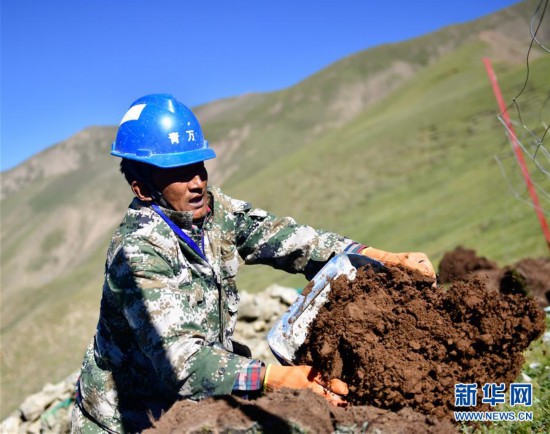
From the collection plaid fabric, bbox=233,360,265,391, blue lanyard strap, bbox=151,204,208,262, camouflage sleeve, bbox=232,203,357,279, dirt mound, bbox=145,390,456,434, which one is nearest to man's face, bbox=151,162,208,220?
blue lanyard strap, bbox=151,204,208,262

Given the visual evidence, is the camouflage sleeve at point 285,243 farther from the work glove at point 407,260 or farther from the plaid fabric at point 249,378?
the plaid fabric at point 249,378

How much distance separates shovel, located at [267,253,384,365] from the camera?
9.68 feet

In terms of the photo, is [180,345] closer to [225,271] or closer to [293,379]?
[293,379]

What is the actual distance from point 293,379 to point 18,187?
451 ft

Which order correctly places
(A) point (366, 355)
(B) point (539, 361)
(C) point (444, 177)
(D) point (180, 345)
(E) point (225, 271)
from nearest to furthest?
(D) point (180, 345) → (A) point (366, 355) → (E) point (225, 271) → (B) point (539, 361) → (C) point (444, 177)

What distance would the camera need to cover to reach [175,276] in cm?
273

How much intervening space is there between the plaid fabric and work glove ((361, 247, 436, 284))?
106cm

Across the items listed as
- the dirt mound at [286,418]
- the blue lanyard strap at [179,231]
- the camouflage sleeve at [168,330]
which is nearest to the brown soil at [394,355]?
the dirt mound at [286,418]

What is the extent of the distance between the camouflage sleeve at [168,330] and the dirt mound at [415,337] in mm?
555

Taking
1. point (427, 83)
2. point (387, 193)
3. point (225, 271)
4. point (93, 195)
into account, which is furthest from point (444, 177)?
point (93, 195)

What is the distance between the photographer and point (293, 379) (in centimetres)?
259

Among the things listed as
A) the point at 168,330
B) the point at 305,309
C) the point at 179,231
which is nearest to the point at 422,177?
the point at 305,309

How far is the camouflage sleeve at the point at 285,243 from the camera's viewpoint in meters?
3.32

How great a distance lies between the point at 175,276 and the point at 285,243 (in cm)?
82
